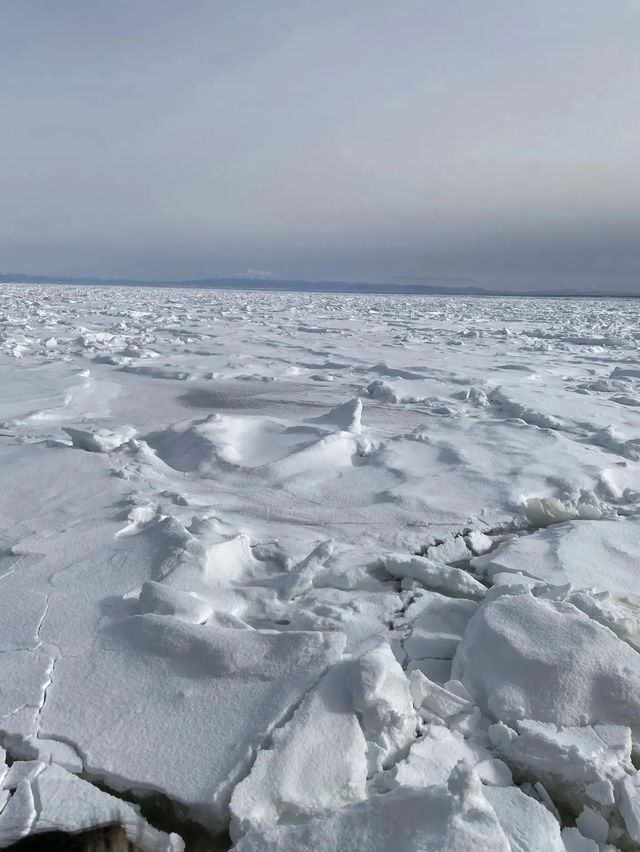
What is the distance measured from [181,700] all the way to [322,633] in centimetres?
46

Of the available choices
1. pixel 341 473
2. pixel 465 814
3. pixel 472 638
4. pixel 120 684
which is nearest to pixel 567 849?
pixel 465 814

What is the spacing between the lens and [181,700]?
1.62 meters

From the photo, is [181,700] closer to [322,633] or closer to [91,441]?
[322,633]

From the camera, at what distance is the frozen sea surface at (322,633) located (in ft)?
4.41

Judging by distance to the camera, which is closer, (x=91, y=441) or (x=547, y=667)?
(x=547, y=667)

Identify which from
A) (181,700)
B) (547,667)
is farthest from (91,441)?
(547,667)

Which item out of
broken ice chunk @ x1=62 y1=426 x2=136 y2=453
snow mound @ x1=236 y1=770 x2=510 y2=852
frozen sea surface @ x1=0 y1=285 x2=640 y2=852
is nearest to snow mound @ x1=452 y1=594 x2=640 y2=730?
frozen sea surface @ x1=0 y1=285 x2=640 y2=852

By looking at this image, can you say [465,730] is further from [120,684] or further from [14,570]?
[14,570]

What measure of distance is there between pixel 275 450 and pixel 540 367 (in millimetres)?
5553

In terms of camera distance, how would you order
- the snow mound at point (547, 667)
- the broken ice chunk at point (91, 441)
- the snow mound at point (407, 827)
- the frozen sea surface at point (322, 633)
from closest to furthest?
the snow mound at point (407, 827)
the frozen sea surface at point (322, 633)
the snow mound at point (547, 667)
the broken ice chunk at point (91, 441)

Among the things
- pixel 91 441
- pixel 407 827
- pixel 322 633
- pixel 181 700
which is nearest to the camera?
pixel 407 827

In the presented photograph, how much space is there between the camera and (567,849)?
1293 mm

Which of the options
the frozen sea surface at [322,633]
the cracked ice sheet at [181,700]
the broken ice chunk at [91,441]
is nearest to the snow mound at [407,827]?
the frozen sea surface at [322,633]

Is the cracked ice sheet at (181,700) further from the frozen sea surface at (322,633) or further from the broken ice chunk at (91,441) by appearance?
the broken ice chunk at (91,441)
